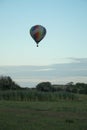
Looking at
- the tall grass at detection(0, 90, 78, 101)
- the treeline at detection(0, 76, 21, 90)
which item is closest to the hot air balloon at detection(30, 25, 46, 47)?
the tall grass at detection(0, 90, 78, 101)

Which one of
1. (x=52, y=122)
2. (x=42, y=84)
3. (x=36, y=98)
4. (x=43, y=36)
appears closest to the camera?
(x=52, y=122)

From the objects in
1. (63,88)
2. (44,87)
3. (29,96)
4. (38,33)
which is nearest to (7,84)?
(44,87)

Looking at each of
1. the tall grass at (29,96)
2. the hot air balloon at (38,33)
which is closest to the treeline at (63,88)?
the tall grass at (29,96)

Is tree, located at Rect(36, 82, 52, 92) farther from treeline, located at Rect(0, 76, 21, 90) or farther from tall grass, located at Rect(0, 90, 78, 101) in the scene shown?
tall grass, located at Rect(0, 90, 78, 101)

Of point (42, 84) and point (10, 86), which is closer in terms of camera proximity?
point (10, 86)

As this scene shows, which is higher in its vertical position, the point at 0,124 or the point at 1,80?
the point at 1,80

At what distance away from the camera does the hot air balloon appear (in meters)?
38.4

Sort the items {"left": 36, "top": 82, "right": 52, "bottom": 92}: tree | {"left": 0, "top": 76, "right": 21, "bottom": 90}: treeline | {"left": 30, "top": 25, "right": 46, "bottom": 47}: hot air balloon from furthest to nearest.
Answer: {"left": 0, "top": 76, "right": 21, "bottom": 90}: treeline, {"left": 36, "top": 82, "right": 52, "bottom": 92}: tree, {"left": 30, "top": 25, "right": 46, "bottom": 47}: hot air balloon

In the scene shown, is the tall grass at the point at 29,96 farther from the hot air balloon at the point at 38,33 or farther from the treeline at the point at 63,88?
the treeline at the point at 63,88

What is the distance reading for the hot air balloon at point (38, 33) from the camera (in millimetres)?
38438

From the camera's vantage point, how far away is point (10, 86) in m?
83.0

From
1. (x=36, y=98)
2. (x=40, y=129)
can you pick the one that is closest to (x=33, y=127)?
(x=40, y=129)

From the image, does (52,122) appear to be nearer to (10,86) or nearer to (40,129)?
(40,129)

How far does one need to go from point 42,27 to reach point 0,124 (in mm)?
21815
